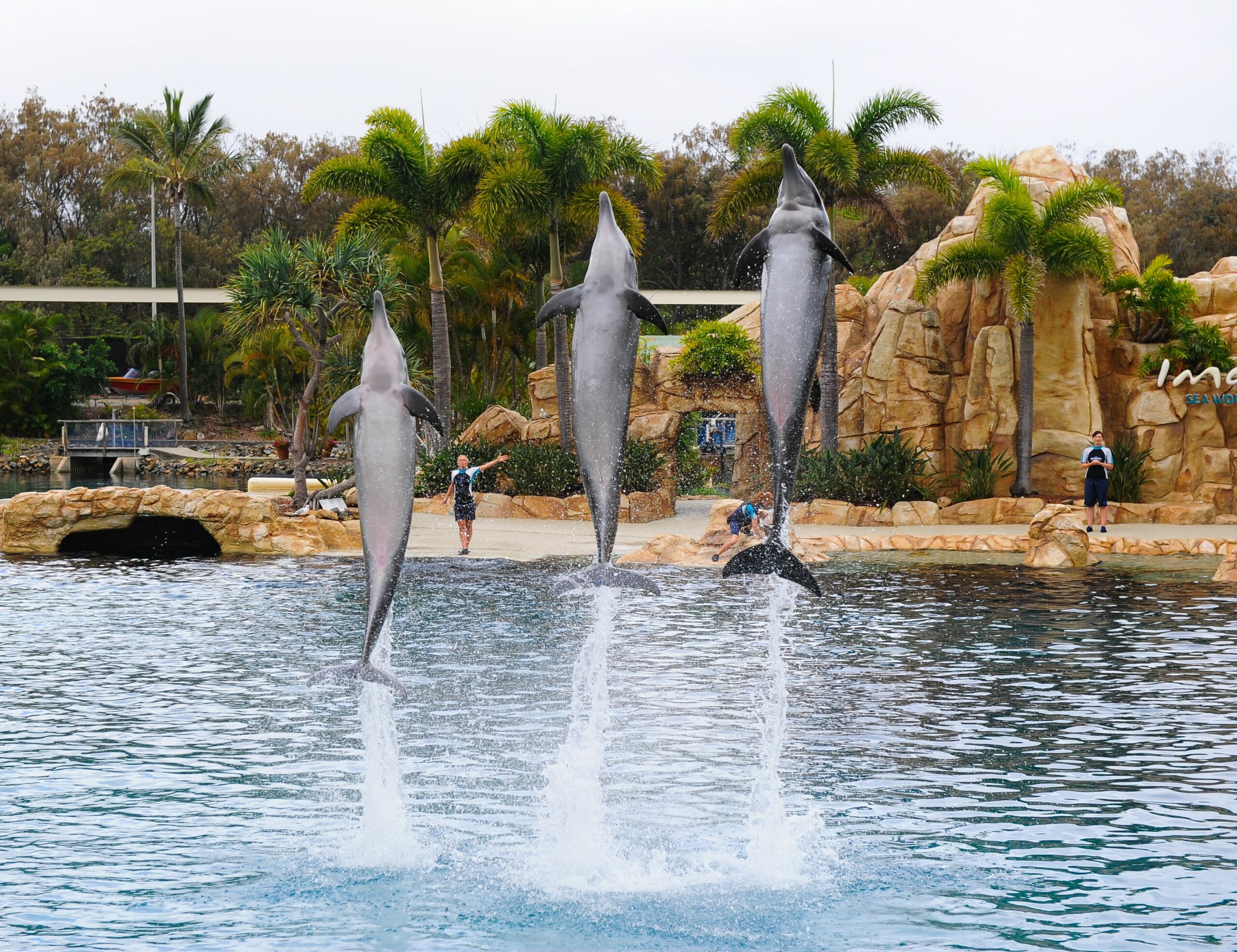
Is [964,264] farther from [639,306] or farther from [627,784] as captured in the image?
[639,306]

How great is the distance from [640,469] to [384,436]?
22438 millimetres

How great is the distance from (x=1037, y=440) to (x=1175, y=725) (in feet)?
59.4

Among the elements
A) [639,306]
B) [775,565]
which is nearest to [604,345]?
[639,306]

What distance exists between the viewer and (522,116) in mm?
28609

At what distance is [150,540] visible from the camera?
23.4 metres

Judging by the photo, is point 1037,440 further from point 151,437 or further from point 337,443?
point 151,437

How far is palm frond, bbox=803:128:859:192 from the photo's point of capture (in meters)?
25.7

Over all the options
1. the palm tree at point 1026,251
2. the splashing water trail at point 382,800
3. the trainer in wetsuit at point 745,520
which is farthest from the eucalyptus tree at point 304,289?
the splashing water trail at point 382,800

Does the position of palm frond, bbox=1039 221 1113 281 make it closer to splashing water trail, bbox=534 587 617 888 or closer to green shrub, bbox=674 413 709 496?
green shrub, bbox=674 413 709 496

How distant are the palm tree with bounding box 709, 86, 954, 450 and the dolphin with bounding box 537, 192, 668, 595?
20.9 meters

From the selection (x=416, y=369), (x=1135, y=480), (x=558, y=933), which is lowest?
(x=558, y=933)

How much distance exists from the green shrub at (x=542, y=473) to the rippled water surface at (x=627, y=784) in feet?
40.9

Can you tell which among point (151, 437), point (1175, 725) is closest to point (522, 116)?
point (1175, 725)

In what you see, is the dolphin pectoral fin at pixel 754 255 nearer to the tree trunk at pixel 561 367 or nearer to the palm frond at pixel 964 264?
the tree trunk at pixel 561 367
